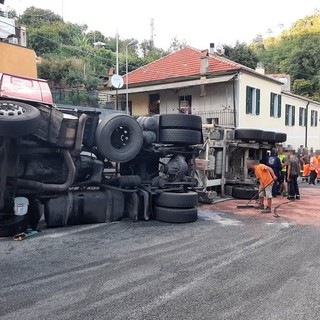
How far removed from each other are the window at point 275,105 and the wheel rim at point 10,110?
21005 mm

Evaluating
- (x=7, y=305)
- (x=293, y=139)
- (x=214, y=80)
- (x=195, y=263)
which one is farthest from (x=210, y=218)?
(x=293, y=139)

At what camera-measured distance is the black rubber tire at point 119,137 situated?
24.1 feet

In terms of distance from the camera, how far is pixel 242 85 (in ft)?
69.6

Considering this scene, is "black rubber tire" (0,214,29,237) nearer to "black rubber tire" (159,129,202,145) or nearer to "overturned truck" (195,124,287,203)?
"black rubber tire" (159,129,202,145)

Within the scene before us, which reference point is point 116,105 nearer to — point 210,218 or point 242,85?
point 242,85

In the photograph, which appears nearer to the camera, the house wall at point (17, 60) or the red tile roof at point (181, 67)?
the house wall at point (17, 60)

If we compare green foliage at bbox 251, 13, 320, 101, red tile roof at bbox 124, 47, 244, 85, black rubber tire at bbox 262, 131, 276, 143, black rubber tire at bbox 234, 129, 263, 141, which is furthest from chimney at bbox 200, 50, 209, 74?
green foliage at bbox 251, 13, 320, 101

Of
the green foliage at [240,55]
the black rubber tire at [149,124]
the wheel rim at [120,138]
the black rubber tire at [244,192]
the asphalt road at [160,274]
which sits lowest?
the asphalt road at [160,274]

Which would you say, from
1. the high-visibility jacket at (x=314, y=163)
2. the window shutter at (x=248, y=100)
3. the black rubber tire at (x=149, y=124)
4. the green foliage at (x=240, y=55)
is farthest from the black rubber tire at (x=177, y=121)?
the green foliage at (x=240, y=55)

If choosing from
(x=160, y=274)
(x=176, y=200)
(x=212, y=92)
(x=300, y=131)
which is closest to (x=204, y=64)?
(x=212, y=92)

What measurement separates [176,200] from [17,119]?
3626mm

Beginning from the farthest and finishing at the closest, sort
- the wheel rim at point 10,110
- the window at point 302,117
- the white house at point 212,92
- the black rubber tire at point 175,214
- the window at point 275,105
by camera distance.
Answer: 1. the window at point 302,117
2. the window at point 275,105
3. the white house at point 212,92
4. the black rubber tire at point 175,214
5. the wheel rim at point 10,110

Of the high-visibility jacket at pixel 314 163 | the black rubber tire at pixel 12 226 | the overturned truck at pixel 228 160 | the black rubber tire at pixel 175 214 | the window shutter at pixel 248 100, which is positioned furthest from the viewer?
the window shutter at pixel 248 100

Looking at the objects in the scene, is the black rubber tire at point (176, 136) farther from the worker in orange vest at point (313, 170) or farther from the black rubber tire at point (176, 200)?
the worker in orange vest at point (313, 170)
